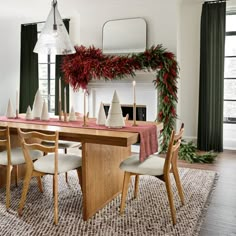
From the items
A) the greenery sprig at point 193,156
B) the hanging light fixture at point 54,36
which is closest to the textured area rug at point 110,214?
the greenery sprig at point 193,156

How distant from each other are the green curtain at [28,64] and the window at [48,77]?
198 millimetres

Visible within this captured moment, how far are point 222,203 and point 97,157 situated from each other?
4.47 ft

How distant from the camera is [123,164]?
275 cm

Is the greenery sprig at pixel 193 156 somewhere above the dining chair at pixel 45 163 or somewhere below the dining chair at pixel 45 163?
below

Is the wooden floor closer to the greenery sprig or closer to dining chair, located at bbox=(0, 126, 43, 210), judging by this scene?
the greenery sprig

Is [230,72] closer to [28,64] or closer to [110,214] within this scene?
[110,214]

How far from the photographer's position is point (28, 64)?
6.68 m

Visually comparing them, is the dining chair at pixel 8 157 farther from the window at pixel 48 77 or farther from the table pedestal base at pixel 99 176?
the window at pixel 48 77

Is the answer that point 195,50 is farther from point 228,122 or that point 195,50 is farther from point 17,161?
point 17,161

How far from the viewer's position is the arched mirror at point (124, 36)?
17.0 feet

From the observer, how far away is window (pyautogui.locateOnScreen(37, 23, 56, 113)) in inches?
266

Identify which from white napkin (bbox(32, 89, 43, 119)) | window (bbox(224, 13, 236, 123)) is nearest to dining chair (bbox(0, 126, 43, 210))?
white napkin (bbox(32, 89, 43, 119))

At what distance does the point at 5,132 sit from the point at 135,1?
350 centimetres

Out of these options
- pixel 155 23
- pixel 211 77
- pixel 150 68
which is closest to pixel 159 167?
pixel 150 68
